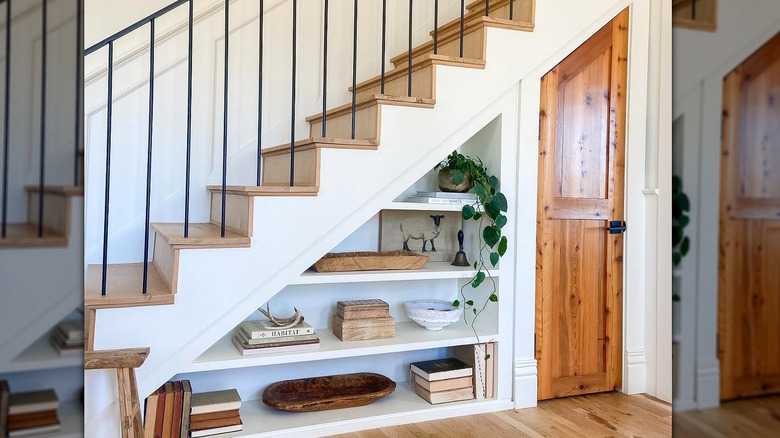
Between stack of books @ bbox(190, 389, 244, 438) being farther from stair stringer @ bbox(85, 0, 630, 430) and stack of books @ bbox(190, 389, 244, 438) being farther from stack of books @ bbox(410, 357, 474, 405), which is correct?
stack of books @ bbox(410, 357, 474, 405)

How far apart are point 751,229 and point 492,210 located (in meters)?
2.44

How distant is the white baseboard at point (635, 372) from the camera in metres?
3.13

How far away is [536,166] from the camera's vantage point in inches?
111

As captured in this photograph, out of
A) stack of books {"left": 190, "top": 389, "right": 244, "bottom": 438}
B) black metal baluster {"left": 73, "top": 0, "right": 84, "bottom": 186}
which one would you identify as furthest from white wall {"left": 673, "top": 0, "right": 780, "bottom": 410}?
stack of books {"left": 190, "top": 389, "right": 244, "bottom": 438}

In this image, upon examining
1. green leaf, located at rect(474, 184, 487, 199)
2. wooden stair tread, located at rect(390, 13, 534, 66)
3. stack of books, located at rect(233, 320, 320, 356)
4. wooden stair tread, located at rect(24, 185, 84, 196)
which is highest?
wooden stair tread, located at rect(390, 13, 534, 66)

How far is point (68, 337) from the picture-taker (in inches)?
11.0

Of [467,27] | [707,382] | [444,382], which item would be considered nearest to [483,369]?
[444,382]

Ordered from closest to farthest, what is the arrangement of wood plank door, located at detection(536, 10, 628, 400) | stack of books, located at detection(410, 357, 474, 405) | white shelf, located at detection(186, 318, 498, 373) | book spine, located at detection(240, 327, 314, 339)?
white shelf, located at detection(186, 318, 498, 373) → book spine, located at detection(240, 327, 314, 339) → stack of books, located at detection(410, 357, 474, 405) → wood plank door, located at detection(536, 10, 628, 400)

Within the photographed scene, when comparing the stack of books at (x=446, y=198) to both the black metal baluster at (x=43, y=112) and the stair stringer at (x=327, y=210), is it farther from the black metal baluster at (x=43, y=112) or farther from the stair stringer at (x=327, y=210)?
the black metal baluster at (x=43, y=112)

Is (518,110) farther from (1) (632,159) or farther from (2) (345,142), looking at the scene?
(2) (345,142)

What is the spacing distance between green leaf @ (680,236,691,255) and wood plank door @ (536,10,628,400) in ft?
8.91

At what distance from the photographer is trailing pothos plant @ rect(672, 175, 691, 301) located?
0.30 meters

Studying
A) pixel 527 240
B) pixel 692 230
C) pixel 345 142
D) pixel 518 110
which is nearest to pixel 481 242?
pixel 527 240

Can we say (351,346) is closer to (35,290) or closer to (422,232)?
(422,232)
